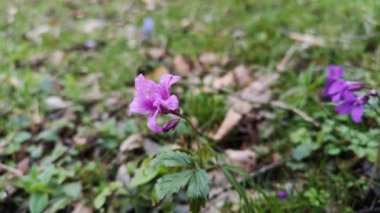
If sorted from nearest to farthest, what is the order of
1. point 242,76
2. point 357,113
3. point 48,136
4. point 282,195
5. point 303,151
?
1. point 357,113
2. point 282,195
3. point 303,151
4. point 48,136
5. point 242,76

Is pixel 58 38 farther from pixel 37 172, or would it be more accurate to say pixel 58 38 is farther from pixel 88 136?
pixel 37 172

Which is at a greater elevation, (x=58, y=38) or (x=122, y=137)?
(x=58, y=38)

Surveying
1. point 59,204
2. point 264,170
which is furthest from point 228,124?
point 59,204

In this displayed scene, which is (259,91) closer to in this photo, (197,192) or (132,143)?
(132,143)

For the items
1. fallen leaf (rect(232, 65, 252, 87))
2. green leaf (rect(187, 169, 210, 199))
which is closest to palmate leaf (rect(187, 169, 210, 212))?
green leaf (rect(187, 169, 210, 199))

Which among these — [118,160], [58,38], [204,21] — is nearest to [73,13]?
[58,38]

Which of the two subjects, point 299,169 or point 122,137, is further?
point 122,137

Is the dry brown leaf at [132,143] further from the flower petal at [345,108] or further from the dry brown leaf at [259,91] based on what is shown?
the flower petal at [345,108]

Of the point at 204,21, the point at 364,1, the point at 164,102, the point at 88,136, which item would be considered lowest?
the point at 364,1
